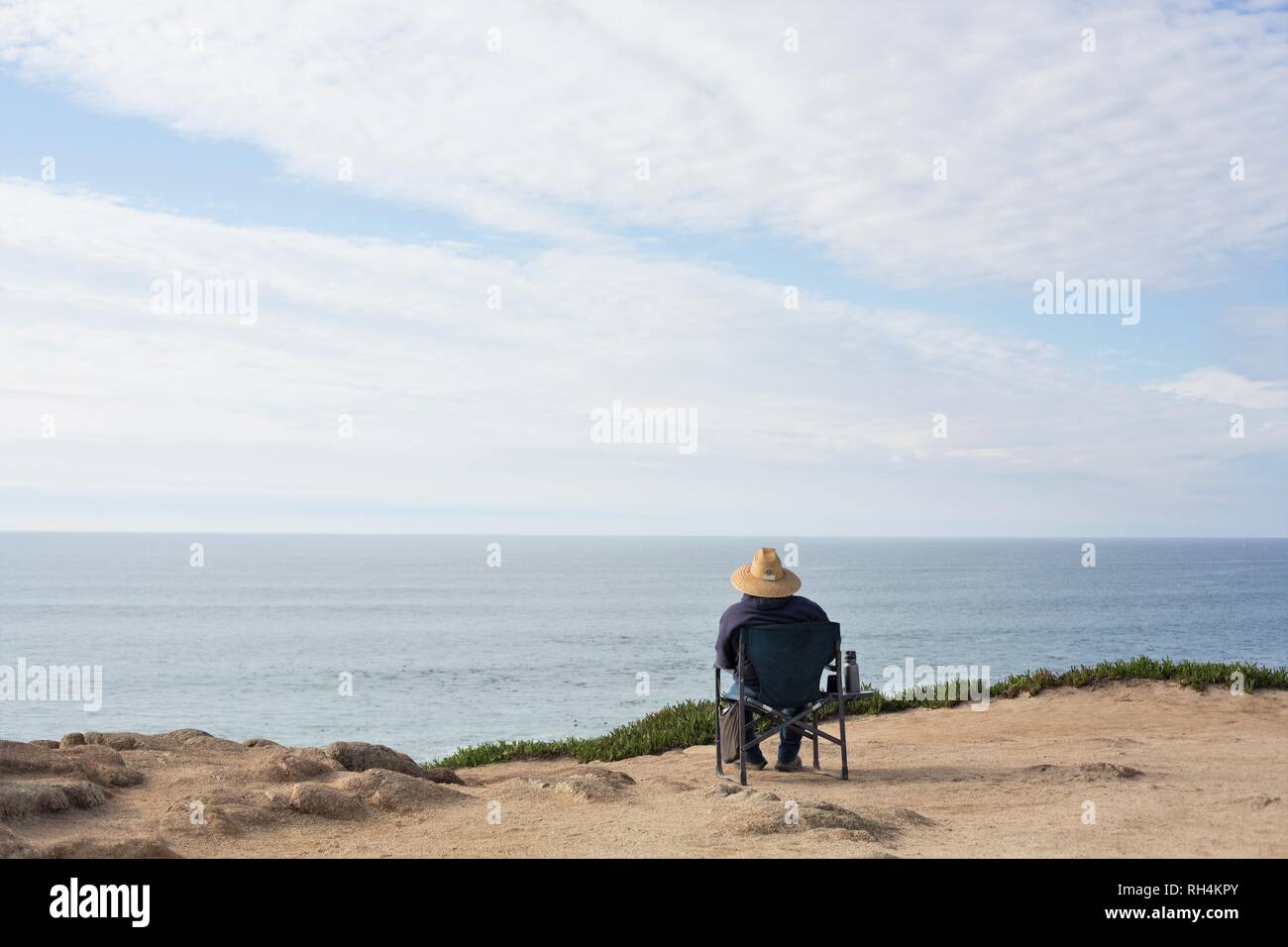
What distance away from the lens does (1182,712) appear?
39.5 feet

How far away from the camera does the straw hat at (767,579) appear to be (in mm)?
8469

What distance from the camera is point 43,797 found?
20.2ft

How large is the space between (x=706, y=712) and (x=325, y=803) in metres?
7.28

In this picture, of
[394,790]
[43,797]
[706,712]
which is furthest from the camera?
[706,712]

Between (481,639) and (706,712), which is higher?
(706,712)

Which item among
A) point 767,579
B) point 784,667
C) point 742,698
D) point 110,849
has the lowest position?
A: point 110,849

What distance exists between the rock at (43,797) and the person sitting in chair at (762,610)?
15.0 feet

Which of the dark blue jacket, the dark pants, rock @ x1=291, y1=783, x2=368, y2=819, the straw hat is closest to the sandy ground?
rock @ x1=291, y1=783, x2=368, y2=819

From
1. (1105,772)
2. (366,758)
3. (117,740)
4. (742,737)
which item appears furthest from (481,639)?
(1105,772)

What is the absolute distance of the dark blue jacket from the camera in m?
8.33

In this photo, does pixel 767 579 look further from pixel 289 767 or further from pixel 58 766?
pixel 58 766

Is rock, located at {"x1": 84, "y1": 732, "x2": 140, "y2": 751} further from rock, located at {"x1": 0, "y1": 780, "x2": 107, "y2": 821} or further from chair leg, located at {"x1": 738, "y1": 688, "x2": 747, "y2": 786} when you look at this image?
chair leg, located at {"x1": 738, "y1": 688, "x2": 747, "y2": 786}

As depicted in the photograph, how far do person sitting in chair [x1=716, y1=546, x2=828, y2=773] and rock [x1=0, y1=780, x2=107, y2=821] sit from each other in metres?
4.56
